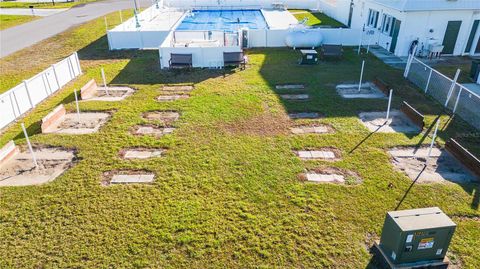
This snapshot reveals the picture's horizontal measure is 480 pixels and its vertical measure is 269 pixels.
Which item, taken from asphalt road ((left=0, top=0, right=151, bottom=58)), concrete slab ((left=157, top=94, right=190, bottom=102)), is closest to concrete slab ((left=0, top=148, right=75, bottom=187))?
concrete slab ((left=157, top=94, right=190, bottom=102))

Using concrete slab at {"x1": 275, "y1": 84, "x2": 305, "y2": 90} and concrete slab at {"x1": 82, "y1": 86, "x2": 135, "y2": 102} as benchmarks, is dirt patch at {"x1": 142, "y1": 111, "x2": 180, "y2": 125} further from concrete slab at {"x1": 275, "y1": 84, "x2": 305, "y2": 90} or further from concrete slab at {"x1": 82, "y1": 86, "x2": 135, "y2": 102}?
concrete slab at {"x1": 275, "y1": 84, "x2": 305, "y2": 90}

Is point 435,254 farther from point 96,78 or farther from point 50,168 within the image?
point 96,78

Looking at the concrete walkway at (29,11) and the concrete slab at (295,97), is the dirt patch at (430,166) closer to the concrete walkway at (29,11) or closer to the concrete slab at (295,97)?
the concrete slab at (295,97)

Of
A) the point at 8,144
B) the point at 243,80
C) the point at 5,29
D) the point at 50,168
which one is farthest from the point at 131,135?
the point at 5,29

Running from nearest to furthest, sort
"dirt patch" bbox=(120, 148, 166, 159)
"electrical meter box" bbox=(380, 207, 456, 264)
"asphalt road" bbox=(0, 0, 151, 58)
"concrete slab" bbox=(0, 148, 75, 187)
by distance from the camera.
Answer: "electrical meter box" bbox=(380, 207, 456, 264) → "concrete slab" bbox=(0, 148, 75, 187) → "dirt patch" bbox=(120, 148, 166, 159) → "asphalt road" bbox=(0, 0, 151, 58)

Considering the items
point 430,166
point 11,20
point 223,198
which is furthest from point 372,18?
point 11,20

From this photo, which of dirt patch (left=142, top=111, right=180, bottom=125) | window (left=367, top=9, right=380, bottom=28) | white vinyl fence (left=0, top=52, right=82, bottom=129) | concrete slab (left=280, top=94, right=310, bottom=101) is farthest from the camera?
window (left=367, top=9, right=380, bottom=28)

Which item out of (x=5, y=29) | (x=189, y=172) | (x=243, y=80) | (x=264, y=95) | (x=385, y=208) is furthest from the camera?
(x=5, y=29)
